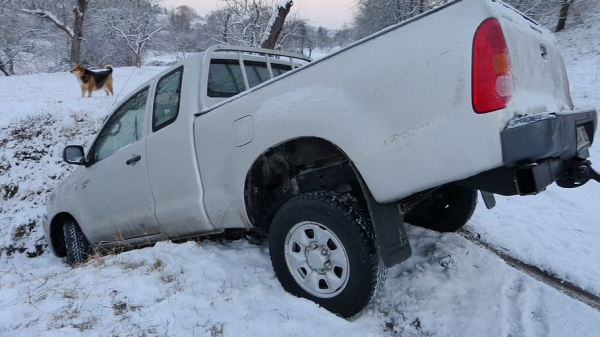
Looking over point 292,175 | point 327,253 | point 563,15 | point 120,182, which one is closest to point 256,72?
point 292,175

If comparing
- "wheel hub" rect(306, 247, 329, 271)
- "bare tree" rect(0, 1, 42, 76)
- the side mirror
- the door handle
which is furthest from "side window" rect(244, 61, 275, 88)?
"bare tree" rect(0, 1, 42, 76)

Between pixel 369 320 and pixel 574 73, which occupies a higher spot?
pixel 369 320

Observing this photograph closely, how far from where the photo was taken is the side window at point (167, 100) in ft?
9.98

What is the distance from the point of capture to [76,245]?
4402mm

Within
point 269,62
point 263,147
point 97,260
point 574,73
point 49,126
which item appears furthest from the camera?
point 574,73

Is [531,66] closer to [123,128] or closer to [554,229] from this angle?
[554,229]

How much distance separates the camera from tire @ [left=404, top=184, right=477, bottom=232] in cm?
320

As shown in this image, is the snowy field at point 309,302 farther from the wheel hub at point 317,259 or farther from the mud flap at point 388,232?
the mud flap at point 388,232

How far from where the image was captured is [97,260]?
2.97 metres

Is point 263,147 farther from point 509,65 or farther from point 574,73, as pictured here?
point 574,73

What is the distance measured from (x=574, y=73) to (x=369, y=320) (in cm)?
1663

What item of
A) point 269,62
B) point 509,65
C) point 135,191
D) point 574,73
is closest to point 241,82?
point 269,62

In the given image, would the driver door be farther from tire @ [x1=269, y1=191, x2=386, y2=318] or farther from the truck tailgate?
the truck tailgate

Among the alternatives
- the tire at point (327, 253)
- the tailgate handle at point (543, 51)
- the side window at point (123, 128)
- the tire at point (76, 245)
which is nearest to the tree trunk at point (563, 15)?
the tailgate handle at point (543, 51)
